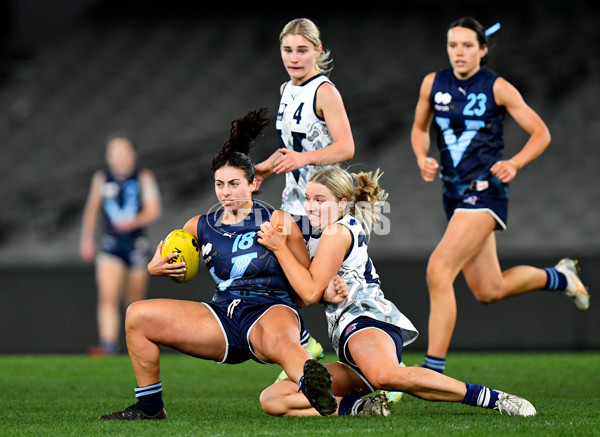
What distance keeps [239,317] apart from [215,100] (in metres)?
9.37

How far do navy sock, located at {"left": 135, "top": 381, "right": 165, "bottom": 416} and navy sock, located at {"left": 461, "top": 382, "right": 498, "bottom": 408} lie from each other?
1310 mm

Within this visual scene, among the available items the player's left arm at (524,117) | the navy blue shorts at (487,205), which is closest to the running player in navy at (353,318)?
the navy blue shorts at (487,205)

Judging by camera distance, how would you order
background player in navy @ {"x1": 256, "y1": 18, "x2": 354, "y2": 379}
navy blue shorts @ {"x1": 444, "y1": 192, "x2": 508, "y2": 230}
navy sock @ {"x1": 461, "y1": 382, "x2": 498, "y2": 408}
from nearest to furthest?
navy sock @ {"x1": 461, "y1": 382, "x2": 498, "y2": 408} < background player in navy @ {"x1": 256, "y1": 18, "x2": 354, "y2": 379} < navy blue shorts @ {"x1": 444, "y1": 192, "x2": 508, "y2": 230}

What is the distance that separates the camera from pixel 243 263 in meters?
4.31

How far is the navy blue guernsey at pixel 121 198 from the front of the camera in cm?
875

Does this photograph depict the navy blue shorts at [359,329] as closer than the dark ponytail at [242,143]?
Yes

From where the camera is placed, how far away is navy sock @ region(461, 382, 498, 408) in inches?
155

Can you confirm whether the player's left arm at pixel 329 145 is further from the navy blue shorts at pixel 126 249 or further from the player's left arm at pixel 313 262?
the navy blue shorts at pixel 126 249

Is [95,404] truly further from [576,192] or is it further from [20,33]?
[20,33]

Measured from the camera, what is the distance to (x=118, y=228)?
28.4 ft

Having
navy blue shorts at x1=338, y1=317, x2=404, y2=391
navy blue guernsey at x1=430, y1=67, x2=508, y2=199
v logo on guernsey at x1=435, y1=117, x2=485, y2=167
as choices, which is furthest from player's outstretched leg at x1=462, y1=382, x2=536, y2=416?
v logo on guernsey at x1=435, y1=117, x2=485, y2=167

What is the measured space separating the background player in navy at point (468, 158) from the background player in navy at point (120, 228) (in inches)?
143

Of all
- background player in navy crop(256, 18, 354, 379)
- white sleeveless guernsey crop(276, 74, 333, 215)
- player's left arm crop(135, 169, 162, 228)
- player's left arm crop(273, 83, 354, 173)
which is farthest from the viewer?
player's left arm crop(135, 169, 162, 228)

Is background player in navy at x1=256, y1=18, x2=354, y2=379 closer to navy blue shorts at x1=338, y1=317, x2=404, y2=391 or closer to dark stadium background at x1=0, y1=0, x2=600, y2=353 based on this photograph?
navy blue shorts at x1=338, y1=317, x2=404, y2=391
